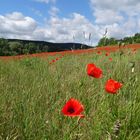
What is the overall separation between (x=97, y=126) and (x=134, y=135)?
26 cm

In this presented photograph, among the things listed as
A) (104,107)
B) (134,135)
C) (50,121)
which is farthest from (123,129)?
(50,121)

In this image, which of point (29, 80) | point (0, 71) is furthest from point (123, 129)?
point (0, 71)

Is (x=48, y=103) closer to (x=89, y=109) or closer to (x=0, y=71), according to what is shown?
(x=89, y=109)

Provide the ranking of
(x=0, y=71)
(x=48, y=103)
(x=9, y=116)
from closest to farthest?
(x=9, y=116) < (x=48, y=103) < (x=0, y=71)

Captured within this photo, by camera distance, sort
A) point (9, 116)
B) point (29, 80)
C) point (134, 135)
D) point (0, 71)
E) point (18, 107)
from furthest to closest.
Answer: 1. point (0, 71)
2. point (29, 80)
3. point (18, 107)
4. point (9, 116)
5. point (134, 135)

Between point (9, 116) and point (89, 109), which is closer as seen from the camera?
point (9, 116)

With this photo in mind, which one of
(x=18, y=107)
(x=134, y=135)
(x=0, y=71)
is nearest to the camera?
(x=134, y=135)

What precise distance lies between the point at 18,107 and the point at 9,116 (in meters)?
0.21

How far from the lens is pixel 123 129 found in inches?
109

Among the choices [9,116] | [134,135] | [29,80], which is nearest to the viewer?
[134,135]

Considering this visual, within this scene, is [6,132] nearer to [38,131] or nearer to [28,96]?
[38,131]

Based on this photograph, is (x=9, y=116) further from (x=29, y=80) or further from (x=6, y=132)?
(x=29, y=80)

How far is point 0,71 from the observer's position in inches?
236

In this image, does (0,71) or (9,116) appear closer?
(9,116)
